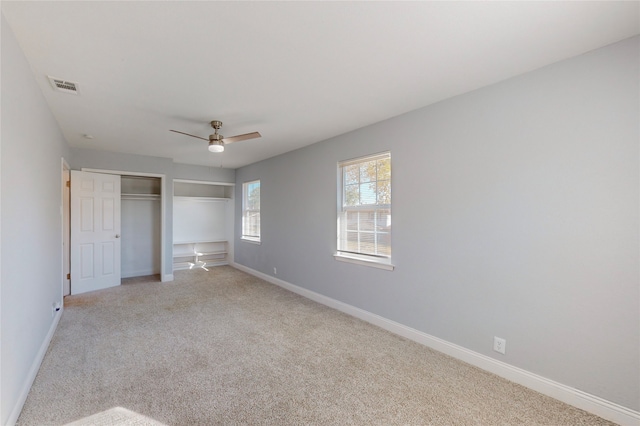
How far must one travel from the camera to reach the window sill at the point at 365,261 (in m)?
3.41

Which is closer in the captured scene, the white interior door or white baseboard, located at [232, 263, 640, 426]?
white baseboard, located at [232, 263, 640, 426]

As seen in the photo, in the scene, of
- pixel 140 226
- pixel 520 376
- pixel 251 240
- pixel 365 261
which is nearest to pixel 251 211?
pixel 251 240

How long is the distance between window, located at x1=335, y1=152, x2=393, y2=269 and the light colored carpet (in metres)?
0.89

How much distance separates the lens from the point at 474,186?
2.65 metres

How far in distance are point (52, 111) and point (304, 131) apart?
9.43 feet

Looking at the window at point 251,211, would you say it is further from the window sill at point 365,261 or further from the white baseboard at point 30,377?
the white baseboard at point 30,377

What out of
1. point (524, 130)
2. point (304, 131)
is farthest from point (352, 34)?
point (304, 131)

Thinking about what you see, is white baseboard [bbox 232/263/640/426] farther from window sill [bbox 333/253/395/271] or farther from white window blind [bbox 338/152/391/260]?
white window blind [bbox 338/152/391/260]

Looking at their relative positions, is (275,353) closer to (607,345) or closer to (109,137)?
(607,345)

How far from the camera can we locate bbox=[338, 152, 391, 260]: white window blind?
353 centimetres

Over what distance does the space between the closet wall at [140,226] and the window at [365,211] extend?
4526 millimetres

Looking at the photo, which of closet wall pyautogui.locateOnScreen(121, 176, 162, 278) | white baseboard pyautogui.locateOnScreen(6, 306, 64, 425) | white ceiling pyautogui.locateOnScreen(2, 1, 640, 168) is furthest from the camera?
closet wall pyautogui.locateOnScreen(121, 176, 162, 278)

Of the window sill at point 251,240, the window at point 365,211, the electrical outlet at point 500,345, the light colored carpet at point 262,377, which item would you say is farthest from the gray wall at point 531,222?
the window sill at point 251,240

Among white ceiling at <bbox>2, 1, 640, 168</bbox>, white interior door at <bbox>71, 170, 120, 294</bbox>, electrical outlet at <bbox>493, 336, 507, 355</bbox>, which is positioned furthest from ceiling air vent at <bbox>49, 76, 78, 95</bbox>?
electrical outlet at <bbox>493, 336, 507, 355</bbox>
